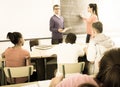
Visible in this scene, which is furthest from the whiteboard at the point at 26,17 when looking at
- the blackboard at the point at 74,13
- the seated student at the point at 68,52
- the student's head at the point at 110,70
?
the student's head at the point at 110,70

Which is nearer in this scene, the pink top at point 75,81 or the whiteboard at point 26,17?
the pink top at point 75,81

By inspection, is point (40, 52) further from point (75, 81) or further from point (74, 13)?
→ point (75, 81)

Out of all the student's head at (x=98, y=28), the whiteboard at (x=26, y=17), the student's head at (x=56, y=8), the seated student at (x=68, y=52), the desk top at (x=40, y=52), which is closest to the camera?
the seated student at (x=68, y=52)

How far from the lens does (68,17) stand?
6164mm

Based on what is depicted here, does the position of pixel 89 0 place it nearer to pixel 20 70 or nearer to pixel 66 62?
pixel 66 62

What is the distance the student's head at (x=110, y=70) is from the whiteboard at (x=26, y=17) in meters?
4.45

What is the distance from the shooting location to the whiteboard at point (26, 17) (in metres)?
5.61

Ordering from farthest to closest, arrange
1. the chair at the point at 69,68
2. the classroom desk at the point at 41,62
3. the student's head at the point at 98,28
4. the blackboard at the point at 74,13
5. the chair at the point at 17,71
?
the blackboard at the point at 74,13, the classroom desk at the point at 41,62, the student's head at the point at 98,28, the chair at the point at 69,68, the chair at the point at 17,71

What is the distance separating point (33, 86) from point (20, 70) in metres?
0.74

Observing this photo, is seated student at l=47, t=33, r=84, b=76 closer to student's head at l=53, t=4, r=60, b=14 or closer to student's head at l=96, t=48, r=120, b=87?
student's head at l=96, t=48, r=120, b=87

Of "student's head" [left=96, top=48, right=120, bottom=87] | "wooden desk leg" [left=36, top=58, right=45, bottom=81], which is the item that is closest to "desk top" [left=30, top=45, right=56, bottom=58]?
"wooden desk leg" [left=36, top=58, right=45, bottom=81]

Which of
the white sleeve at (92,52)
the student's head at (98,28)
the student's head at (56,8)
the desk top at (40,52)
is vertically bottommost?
the desk top at (40,52)

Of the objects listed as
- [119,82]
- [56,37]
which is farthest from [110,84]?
[56,37]

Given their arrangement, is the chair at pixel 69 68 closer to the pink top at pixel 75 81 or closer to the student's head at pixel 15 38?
the student's head at pixel 15 38
